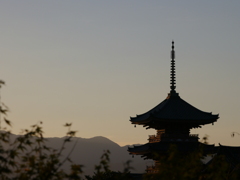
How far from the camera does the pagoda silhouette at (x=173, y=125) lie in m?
43.8

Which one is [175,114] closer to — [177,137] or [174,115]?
[174,115]

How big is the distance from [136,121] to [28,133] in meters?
36.3

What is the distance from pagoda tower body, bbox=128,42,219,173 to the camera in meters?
43.9

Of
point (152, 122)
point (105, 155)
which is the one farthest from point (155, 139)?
point (105, 155)

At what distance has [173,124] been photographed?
45062 mm

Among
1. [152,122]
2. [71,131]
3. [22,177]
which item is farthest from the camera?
[152,122]

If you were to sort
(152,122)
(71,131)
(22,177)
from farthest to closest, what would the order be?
(152,122)
(71,131)
(22,177)

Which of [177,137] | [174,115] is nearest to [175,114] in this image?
[174,115]

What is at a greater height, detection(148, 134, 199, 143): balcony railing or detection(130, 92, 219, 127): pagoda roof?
detection(130, 92, 219, 127): pagoda roof

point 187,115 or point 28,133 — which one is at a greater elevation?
point 187,115

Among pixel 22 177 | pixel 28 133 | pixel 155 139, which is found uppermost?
pixel 155 139

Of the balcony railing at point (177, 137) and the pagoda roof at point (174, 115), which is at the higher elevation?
the pagoda roof at point (174, 115)

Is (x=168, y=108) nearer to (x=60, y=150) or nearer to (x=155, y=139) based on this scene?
(x=155, y=139)

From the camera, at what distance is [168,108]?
46.0 metres
